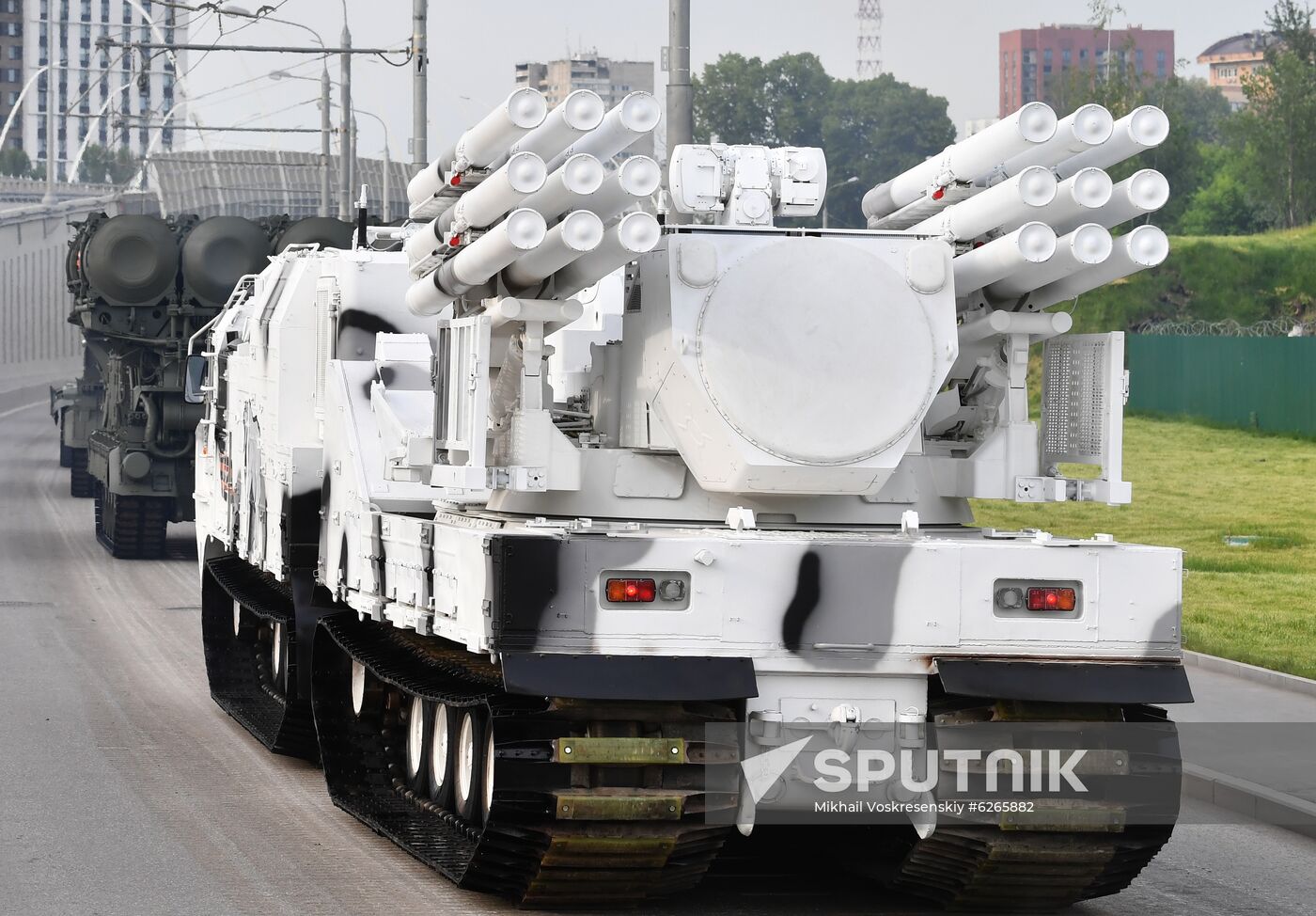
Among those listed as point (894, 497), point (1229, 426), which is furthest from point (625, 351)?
point (1229, 426)

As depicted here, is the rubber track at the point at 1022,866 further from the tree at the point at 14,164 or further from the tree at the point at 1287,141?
the tree at the point at 14,164

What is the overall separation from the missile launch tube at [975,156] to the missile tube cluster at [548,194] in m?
1.77

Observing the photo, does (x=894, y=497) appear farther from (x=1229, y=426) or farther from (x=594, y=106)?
Result: (x=1229, y=426)

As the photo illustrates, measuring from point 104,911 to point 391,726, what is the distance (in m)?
2.61

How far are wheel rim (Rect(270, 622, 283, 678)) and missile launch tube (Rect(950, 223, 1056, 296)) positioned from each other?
547 centimetres

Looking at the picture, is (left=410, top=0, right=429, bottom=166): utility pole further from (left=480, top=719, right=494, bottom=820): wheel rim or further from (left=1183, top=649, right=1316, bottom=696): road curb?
(left=480, top=719, right=494, bottom=820): wheel rim

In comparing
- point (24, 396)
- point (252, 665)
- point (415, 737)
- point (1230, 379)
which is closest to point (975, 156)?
point (415, 737)

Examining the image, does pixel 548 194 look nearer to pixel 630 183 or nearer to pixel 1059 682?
pixel 630 183

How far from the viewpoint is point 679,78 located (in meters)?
16.6

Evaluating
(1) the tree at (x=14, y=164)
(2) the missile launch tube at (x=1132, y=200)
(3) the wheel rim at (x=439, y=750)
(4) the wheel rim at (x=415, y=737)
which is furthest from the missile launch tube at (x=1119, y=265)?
(1) the tree at (x=14, y=164)

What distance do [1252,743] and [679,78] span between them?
264 inches

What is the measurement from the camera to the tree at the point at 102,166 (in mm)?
176375

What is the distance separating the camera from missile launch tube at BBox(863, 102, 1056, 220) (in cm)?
932

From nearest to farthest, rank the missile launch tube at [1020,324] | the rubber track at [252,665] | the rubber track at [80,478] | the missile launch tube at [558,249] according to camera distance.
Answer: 1. the missile launch tube at [558,249]
2. the missile launch tube at [1020,324]
3. the rubber track at [252,665]
4. the rubber track at [80,478]
